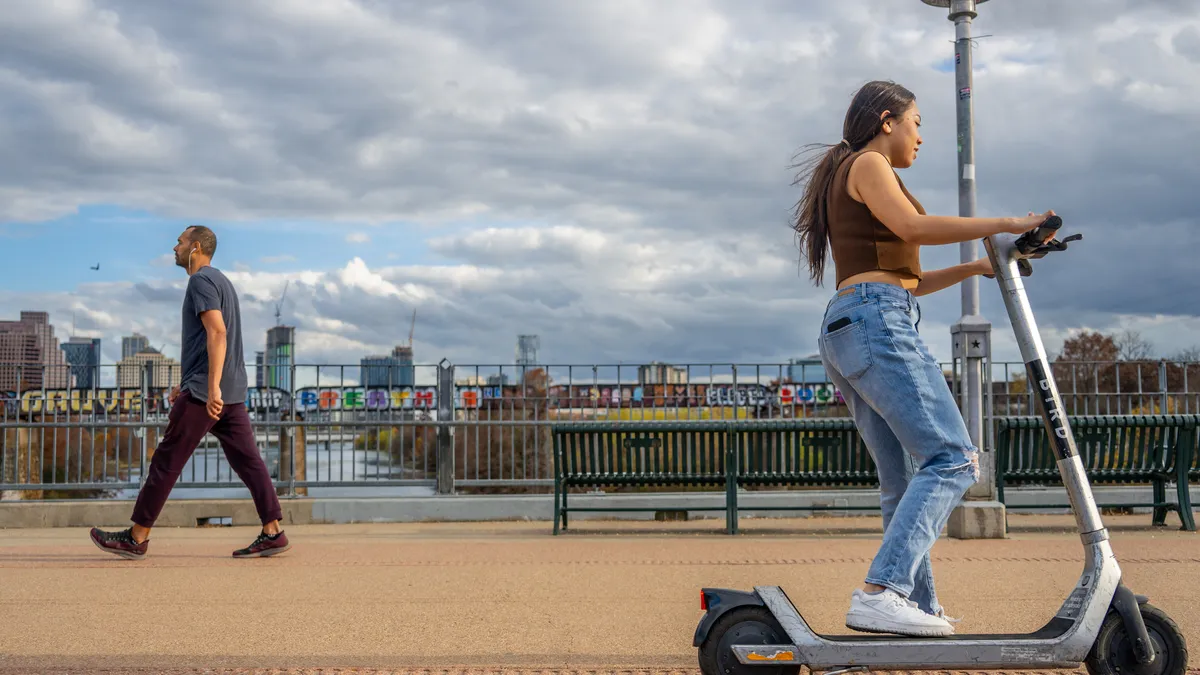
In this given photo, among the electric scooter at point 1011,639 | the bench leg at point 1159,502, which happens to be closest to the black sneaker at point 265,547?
the electric scooter at point 1011,639

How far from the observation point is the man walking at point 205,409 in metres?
7.62

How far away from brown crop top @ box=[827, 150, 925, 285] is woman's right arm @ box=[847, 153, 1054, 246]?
5 cm

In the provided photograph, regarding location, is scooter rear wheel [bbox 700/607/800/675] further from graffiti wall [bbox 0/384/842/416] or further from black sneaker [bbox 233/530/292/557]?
graffiti wall [bbox 0/384/842/416]

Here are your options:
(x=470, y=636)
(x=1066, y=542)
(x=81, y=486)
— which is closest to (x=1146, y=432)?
(x=1066, y=542)

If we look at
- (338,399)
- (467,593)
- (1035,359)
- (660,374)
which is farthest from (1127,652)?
(338,399)

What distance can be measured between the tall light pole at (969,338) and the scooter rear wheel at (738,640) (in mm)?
6020

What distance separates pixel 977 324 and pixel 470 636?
18.9 feet

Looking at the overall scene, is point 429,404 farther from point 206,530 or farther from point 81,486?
point 81,486

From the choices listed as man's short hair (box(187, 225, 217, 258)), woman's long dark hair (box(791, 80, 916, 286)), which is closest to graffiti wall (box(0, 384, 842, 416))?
man's short hair (box(187, 225, 217, 258))

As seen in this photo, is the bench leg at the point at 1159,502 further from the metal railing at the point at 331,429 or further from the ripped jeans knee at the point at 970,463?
the ripped jeans knee at the point at 970,463

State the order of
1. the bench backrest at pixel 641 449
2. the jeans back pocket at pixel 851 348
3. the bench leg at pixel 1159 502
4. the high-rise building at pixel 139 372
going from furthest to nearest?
the high-rise building at pixel 139 372 → the bench leg at pixel 1159 502 → the bench backrest at pixel 641 449 → the jeans back pocket at pixel 851 348

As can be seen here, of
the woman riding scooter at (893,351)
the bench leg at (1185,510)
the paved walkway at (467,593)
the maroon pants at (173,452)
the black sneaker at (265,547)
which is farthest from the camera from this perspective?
the bench leg at (1185,510)

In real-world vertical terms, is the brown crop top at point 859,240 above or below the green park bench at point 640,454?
above

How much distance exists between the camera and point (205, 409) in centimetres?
764
